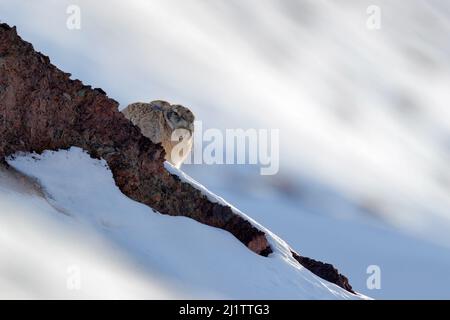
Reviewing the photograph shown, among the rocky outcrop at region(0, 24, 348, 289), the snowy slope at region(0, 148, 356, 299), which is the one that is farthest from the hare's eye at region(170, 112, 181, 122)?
the snowy slope at region(0, 148, 356, 299)

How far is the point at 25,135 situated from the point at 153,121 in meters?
23.4

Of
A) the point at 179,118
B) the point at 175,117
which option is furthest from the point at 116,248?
the point at 179,118

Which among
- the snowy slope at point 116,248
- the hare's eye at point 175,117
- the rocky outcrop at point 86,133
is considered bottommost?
the snowy slope at point 116,248

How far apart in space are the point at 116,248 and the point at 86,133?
802 centimetres

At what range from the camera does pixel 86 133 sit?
3055cm

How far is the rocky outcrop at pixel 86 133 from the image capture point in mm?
27844

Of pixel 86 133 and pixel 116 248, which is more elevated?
Result: pixel 86 133

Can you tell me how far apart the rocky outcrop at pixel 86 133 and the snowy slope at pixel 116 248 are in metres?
0.78

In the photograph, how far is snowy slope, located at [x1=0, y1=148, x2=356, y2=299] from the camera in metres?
19.7

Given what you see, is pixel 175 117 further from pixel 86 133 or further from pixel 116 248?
pixel 116 248

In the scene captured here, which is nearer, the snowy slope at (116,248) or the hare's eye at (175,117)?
the snowy slope at (116,248)

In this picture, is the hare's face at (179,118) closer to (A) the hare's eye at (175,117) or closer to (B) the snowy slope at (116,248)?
(A) the hare's eye at (175,117)

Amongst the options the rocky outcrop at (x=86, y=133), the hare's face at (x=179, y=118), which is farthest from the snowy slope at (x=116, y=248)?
the hare's face at (x=179, y=118)

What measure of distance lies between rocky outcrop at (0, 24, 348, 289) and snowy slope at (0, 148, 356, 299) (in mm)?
780
